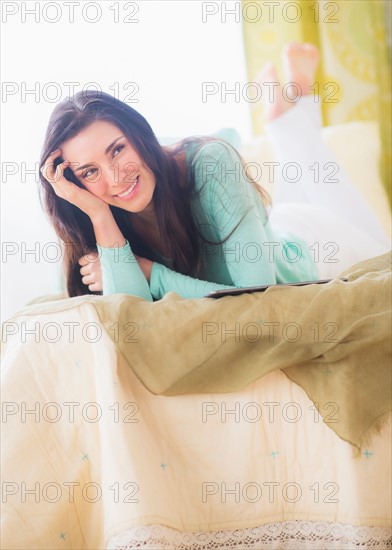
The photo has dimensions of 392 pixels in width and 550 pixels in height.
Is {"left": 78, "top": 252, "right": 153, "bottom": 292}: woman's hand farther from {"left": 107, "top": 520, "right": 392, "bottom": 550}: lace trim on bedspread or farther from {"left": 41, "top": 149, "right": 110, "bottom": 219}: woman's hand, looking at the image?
{"left": 107, "top": 520, "right": 392, "bottom": 550}: lace trim on bedspread

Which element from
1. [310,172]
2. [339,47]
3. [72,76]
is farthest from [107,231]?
[339,47]

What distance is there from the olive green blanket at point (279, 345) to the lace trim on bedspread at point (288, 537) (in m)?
0.16

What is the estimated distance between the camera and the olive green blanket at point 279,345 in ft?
3.71

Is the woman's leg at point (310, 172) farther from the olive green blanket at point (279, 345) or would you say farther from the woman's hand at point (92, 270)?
the olive green blanket at point (279, 345)

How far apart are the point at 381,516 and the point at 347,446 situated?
13 centimetres

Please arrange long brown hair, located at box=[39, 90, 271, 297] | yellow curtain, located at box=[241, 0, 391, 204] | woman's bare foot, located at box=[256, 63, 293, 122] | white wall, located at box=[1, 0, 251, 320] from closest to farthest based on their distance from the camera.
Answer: long brown hair, located at box=[39, 90, 271, 297]
white wall, located at box=[1, 0, 251, 320]
woman's bare foot, located at box=[256, 63, 293, 122]
yellow curtain, located at box=[241, 0, 391, 204]

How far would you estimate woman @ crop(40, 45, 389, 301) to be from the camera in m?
1.44

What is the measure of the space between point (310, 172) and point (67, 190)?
1113mm

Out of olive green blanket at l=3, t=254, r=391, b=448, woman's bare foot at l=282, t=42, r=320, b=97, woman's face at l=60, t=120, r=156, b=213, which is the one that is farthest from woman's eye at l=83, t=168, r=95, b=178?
woman's bare foot at l=282, t=42, r=320, b=97

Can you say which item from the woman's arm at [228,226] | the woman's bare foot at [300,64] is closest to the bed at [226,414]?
the woman's arm at [228,226]

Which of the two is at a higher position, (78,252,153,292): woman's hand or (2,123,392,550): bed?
(78,252,153,292): woman's hand

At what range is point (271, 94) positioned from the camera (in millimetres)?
2482

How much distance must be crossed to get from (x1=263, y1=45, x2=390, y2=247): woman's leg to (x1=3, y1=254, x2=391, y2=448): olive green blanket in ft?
3.85

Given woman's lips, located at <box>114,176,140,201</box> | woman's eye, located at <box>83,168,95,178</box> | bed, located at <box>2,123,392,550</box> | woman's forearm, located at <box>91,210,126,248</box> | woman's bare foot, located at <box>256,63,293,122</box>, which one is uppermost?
woman's bare foot, located at <box>256,63,293,122</box>
